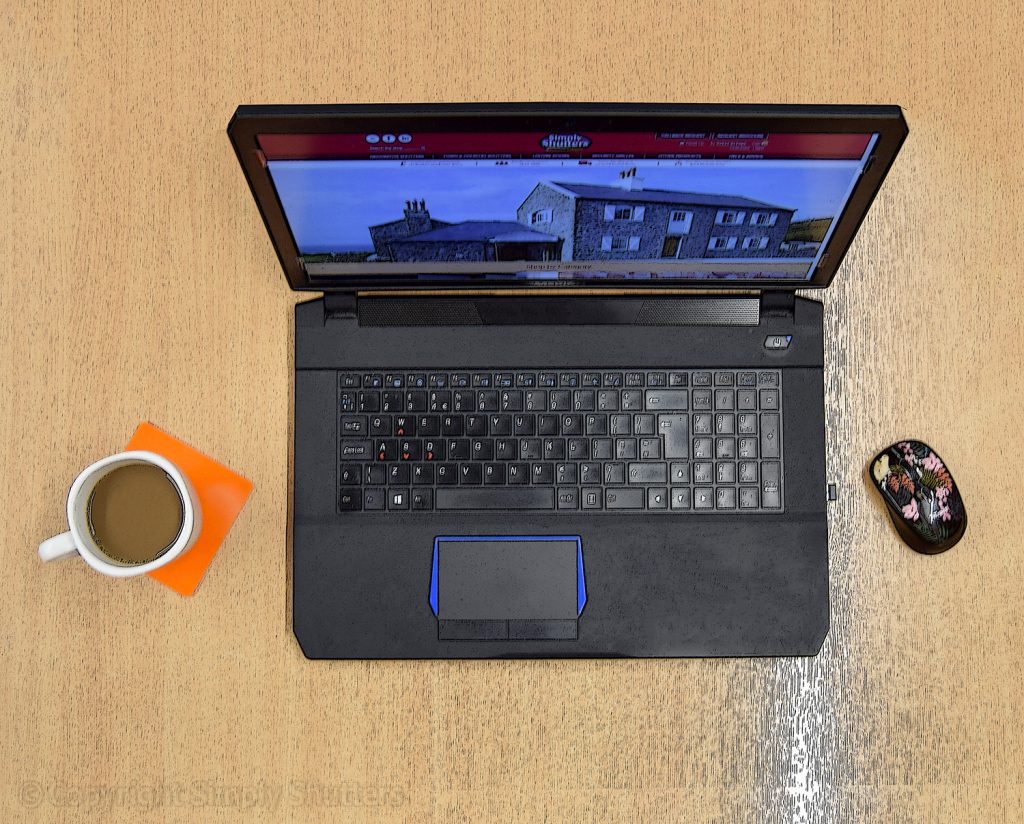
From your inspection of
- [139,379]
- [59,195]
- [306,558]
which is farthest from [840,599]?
[59,195]

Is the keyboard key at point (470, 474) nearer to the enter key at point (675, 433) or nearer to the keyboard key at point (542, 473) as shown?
the keyboard key at point (542, 473)

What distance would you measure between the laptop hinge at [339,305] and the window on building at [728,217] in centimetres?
36

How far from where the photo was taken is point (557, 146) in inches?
26.7

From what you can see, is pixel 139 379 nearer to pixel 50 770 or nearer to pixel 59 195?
pixel 59 195

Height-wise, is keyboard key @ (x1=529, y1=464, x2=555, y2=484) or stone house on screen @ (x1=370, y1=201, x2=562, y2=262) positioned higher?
stone house on screen @ (x1=370, y1=201, x2=562, y2=262)

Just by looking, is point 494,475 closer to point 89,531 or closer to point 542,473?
point 542,473

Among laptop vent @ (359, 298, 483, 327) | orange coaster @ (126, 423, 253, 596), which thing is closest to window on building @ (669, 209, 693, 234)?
laptop vent @ (359, 298, 483, 327)

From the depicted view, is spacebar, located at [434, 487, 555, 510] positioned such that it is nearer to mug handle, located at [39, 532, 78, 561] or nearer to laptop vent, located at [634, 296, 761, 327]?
laptop vent, located at [634, 296, 761, 327]

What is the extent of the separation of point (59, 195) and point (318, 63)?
0.29m

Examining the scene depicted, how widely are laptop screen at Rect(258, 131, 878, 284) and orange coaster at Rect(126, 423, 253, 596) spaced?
21cm

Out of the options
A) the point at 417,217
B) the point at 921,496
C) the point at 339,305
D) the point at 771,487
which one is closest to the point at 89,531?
the point at 339,305

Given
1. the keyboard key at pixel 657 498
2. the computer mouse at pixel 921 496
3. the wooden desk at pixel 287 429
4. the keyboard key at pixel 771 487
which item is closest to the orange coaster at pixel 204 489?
the wooden desk at pixel 287 429

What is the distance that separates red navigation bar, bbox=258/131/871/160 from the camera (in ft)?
2.19

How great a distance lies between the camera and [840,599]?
2.73 feet
